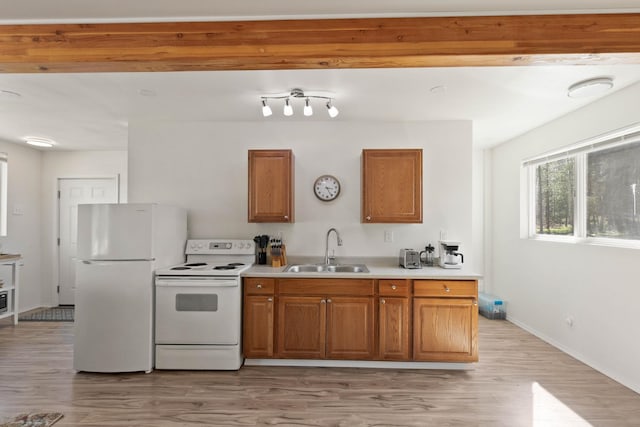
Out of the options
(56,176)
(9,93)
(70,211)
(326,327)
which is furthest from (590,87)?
(56,176)

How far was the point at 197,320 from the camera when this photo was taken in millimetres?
3053

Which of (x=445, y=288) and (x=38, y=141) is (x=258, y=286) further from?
(x=38, y=141)

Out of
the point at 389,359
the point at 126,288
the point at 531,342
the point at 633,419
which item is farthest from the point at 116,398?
the point at 531,342

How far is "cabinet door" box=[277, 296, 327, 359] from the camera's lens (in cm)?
311

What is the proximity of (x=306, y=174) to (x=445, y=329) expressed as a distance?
6.90 feet

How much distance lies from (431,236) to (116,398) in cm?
325

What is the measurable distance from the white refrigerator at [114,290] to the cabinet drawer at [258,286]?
84 cm

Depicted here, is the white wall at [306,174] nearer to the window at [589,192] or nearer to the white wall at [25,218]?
the window at [589,192]

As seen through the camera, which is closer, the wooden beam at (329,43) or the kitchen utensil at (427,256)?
the wooden beam at (329,43)

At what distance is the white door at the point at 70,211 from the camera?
5297 millimetres

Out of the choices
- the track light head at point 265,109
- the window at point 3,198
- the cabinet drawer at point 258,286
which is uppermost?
the track light head at point 265,109

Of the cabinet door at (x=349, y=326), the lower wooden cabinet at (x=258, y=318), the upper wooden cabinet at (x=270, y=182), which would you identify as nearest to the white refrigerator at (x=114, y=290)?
the lower wooden cabinet at (x=258, y=318)

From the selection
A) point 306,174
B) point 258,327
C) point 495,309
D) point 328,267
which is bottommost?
point 495,309

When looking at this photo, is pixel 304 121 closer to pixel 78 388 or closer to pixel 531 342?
pixel 78 388
